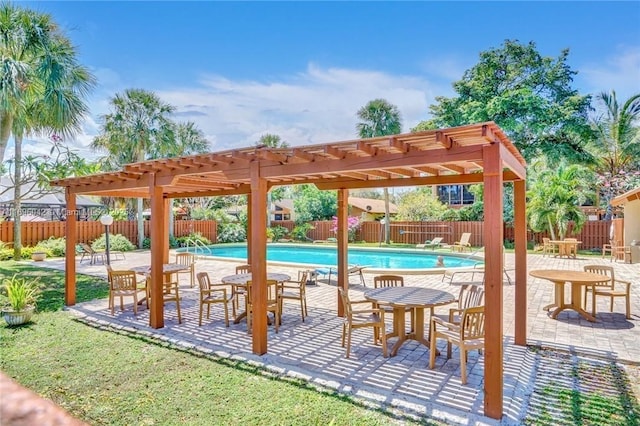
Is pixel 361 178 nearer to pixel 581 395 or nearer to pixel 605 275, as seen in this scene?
pixel 581 395

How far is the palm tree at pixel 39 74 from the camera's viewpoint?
9641 millimetres

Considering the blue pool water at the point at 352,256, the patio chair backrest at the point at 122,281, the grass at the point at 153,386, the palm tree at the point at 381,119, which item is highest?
the palm tree at the point at 381,119

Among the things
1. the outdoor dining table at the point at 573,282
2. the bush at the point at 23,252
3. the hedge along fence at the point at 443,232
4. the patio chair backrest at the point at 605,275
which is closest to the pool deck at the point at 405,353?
the outdoor dining table at the point at 573,282

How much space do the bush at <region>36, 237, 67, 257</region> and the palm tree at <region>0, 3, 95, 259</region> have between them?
785 centimetres

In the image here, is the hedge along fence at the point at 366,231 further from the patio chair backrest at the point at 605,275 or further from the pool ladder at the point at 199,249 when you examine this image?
the patio chair backrest at the point at 605,275

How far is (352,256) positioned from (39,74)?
50.0 ft

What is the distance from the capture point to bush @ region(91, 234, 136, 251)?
19745mm

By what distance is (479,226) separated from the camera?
2284 centimetres

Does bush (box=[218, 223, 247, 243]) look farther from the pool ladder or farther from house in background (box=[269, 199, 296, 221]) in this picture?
house in background (box=[269, 199, 296, 221])

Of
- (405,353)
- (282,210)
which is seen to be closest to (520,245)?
(405,353)

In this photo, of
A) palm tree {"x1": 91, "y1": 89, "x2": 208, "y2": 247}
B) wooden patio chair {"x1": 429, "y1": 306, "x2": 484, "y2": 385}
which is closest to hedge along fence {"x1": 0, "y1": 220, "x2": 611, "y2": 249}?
palm tree {"x1": 91, "y1": 89, "x2": 208, "y2": 247}

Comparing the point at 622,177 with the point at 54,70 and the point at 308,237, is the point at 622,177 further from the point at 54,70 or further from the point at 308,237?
the point at 54,70

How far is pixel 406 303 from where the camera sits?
5324mm

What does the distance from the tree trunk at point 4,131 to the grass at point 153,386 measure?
25.4 ft
